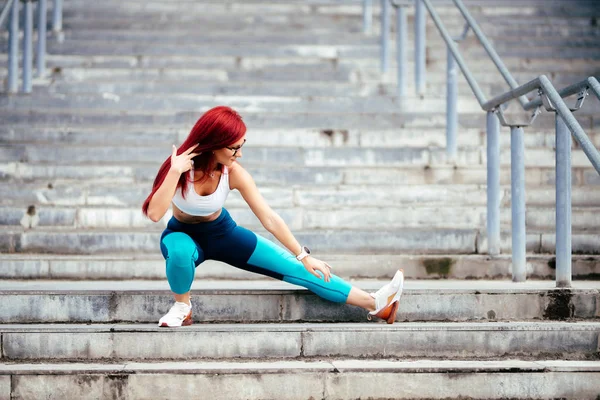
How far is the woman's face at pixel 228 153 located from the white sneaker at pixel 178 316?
2.34 feet

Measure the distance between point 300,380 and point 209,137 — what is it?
1.15 metres

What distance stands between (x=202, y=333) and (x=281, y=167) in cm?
252

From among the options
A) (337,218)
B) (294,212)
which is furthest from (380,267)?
(294,212)

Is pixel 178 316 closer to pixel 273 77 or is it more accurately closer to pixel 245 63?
pixel 273 77

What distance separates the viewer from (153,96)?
23.7 feet

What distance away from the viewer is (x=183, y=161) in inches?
148

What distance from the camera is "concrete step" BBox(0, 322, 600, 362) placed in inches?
151

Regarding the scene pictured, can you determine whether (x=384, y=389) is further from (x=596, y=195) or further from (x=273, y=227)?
(x=596, y=195)

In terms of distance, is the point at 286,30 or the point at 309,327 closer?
the point at 309,327

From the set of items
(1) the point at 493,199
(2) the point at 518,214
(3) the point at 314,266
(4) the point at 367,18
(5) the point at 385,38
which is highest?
(4) the point at 367,18

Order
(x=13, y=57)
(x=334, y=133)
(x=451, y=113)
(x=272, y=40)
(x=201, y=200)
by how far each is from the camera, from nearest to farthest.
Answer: (x=201, y=200)
(x=451, y=113)
(x=334, y=133)
(x=13, y=57)
(x=272, y=40)

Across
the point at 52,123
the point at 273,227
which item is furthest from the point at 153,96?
the point at 273,227

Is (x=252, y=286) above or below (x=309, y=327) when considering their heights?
above

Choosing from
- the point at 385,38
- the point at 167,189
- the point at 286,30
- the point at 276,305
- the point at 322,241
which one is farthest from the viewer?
the point at 286,30
